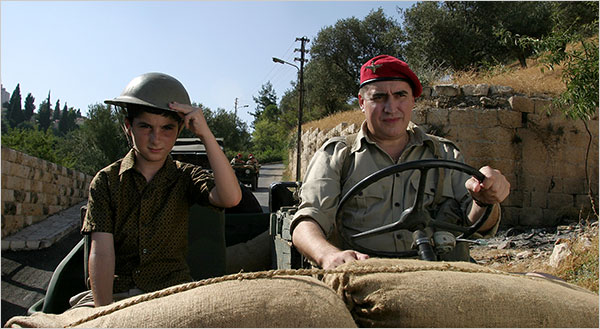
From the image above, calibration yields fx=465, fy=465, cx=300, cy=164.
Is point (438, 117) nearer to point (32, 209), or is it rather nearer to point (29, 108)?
point (32, 209)

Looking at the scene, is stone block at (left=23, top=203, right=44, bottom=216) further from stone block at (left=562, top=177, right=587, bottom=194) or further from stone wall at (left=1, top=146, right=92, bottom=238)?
stone block at (left=562, top=177, right=587, bottom=194)

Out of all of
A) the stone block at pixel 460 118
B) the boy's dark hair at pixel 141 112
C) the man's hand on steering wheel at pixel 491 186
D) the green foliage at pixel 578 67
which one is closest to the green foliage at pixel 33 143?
the stone block at pixel 460 118

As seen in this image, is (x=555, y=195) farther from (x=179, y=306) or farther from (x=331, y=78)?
(x=331, y=78)

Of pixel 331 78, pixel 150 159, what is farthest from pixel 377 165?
pixel 331 78

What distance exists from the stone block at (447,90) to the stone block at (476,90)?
0.57 ft

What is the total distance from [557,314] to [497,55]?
24972mm

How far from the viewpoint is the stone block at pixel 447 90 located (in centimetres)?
1058

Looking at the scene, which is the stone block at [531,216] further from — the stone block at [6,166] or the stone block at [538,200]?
the stone block at [6,166]

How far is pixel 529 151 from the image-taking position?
32.9 ft

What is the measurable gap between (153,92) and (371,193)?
46.5 inches

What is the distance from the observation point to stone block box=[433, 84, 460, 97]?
1058cm

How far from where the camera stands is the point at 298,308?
1174 millimetres

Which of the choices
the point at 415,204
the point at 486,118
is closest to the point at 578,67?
the point at 486,118

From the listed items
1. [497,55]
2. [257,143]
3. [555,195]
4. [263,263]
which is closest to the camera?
[263,263]
